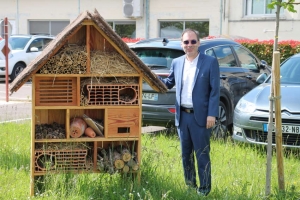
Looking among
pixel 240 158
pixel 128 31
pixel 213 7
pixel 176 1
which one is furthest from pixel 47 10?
pixel 240 158

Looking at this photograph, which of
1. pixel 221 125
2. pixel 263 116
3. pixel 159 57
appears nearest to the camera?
pixel 263 116

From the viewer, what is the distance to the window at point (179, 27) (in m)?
27.2

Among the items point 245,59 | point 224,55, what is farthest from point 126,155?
point 245,59

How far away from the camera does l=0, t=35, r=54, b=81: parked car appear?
73.0ft

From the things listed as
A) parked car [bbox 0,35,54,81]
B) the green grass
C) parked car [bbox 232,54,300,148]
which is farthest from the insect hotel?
parked car [bbox 0,35,54,81]

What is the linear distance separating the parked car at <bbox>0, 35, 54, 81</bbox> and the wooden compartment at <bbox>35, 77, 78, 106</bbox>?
16375mm

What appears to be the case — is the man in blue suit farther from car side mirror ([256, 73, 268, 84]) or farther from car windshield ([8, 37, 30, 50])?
car windshield ([8, 37, 30, 50])

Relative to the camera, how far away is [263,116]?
8297 millimetres

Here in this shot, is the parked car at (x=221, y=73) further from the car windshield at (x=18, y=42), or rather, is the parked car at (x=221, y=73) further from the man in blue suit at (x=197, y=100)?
the car windshield at (x=18, y=42)

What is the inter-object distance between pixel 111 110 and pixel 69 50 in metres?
0.74

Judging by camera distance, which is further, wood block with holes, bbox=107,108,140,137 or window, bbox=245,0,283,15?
window, bbox=245,0,283,15

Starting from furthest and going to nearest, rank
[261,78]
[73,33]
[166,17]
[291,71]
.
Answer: [166,17], [261,78], [291,71], [73,33]

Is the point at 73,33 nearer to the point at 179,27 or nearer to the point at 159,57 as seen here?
the point at 159,57

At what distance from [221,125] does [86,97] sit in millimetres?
4649
